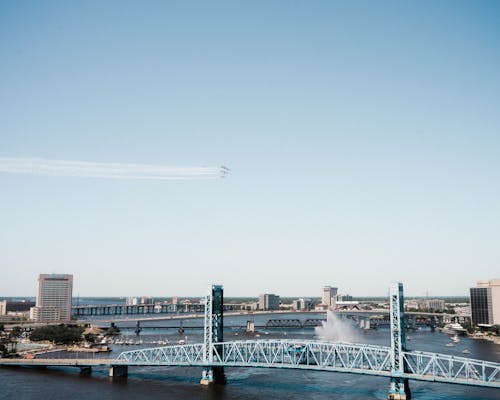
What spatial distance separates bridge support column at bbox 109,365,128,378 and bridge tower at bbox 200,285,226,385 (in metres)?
14.1

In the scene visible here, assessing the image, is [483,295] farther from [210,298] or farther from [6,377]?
[6,377]

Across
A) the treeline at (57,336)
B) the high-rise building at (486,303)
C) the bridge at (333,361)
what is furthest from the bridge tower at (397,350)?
the high-rise building at (486,303)

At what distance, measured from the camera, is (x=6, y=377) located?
8200 centimetres

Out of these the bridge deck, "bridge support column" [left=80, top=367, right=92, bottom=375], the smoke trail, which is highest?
the bridge deck

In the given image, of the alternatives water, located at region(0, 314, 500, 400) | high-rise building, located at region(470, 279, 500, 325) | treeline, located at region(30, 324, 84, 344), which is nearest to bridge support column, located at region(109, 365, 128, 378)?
water, located at region(0, 314, 500, 400)

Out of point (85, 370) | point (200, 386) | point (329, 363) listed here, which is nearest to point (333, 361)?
point (329, 363)

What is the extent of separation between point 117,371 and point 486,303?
498 ft

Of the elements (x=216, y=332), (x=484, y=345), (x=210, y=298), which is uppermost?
(x=210, y=298)

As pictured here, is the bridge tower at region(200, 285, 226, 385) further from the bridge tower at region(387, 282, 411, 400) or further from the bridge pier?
the bridge tower at region(387, 282, 411, 400)

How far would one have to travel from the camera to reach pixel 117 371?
80.6m

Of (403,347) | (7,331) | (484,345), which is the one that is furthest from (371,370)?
(7,331)

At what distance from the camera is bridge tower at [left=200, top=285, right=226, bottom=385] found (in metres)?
74.8

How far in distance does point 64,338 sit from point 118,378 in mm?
62991

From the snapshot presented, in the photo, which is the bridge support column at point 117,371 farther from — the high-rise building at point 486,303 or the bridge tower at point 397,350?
the high-rise building at point 486,303
